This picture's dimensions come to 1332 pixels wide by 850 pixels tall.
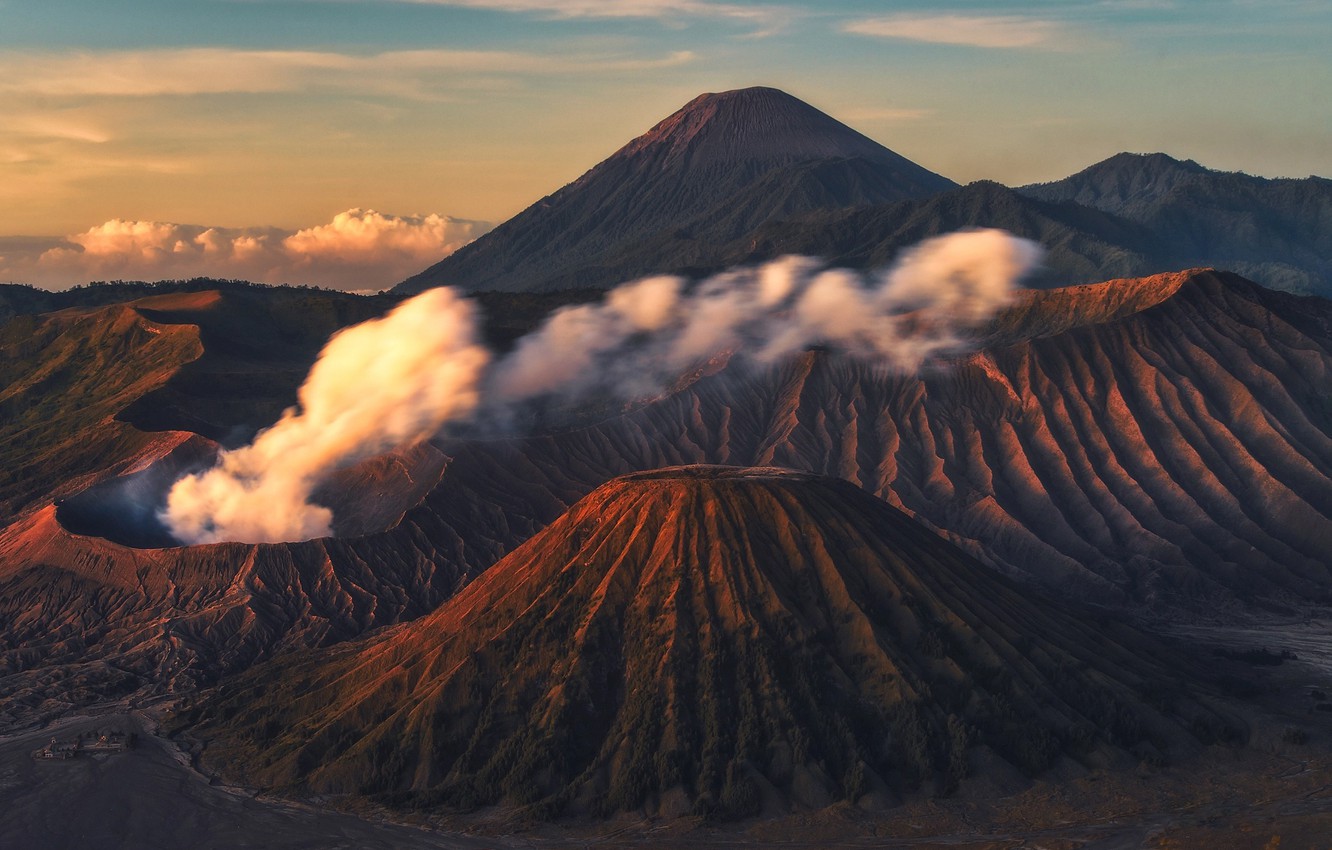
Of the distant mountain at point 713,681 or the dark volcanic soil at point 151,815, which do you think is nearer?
the dark volcanic soil at point 151,815

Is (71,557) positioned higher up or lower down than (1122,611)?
higher up

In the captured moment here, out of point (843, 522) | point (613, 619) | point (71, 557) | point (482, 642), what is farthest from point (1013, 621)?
point (71, 557)

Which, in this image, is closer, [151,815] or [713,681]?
[151,815]

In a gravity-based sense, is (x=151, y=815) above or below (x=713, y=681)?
below

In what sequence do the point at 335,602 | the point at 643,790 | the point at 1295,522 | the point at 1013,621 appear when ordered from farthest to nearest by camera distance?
the point at 1295,522 < the point at 335,602 < the point at 1013,621 < the point at 643,790

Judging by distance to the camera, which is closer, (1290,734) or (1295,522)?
(1290,734)

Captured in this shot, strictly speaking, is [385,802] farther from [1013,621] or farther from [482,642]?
[1013,621]

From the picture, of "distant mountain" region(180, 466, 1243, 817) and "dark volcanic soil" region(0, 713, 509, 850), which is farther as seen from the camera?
"distant mountain" region(180, 466, 1243, 817)

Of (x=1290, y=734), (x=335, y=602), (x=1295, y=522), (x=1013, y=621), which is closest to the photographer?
(x=1290, y=734)
